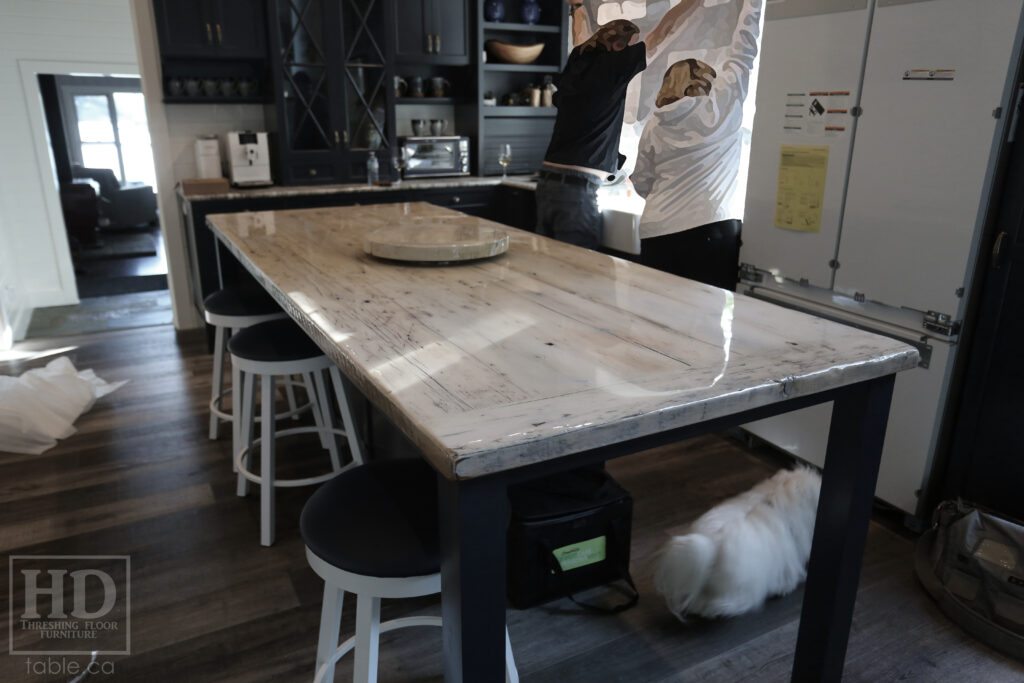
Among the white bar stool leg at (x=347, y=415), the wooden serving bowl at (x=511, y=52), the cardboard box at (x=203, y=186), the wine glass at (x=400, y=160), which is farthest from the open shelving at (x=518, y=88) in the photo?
the white bar stool leg at (x=347, y=415)

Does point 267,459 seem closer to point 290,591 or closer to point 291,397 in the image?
point 290,591

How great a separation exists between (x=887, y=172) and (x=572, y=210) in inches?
65.0

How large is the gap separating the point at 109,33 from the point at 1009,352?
574cm

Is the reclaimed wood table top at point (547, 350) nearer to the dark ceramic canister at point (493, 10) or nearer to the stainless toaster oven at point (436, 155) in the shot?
the stainless toaster oven at point (436, 155)

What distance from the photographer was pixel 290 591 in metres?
2.11

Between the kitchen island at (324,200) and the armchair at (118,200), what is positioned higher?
the kitchen island at (324,200)

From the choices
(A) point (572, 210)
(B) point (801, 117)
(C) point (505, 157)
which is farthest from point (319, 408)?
(C) point (505, 157)

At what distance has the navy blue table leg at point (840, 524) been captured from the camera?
1.33m

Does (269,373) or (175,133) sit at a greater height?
(175,133)

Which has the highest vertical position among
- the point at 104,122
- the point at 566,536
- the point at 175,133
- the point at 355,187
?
the point at 104,122

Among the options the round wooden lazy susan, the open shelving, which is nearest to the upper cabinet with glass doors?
the open shelving

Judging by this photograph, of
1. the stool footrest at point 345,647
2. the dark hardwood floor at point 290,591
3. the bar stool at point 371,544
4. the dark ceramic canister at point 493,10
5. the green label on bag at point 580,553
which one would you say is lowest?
the dark hardwood floor at point 290,591

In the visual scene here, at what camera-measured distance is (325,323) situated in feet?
4.83

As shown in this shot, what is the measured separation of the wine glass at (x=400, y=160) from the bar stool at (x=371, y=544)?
382 centimetres
